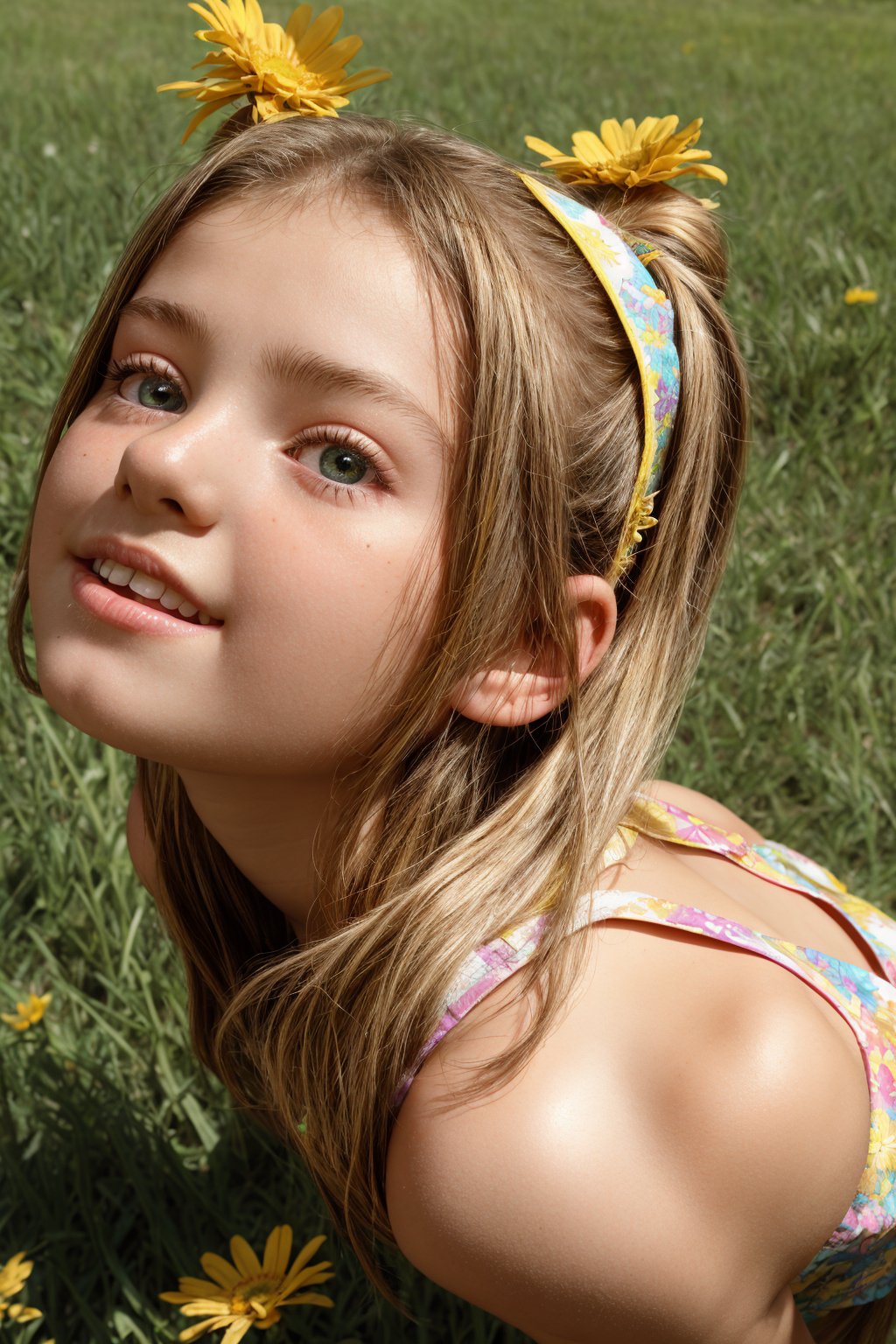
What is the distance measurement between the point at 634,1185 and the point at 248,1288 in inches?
21.7

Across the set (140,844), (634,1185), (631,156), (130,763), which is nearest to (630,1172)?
(634,1185)

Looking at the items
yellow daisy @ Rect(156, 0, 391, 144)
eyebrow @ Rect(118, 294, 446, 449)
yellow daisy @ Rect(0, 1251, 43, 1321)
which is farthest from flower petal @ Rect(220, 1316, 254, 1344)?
yellow daisy @ Rect(156, 0, 391, 144)

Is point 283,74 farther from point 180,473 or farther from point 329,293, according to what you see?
point 180,473

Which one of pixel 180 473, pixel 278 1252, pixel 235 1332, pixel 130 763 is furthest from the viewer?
pixel 130 763

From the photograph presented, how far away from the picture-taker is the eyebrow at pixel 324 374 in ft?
4.04

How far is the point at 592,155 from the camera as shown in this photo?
5.21 feet

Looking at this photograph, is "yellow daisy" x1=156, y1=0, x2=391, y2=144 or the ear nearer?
the ear

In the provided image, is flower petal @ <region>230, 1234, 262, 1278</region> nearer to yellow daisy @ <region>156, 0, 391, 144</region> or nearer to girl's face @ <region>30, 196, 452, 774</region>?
girl's face @ <region>30, 196, 452, 774</region>

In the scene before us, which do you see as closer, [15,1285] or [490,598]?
[490,598]

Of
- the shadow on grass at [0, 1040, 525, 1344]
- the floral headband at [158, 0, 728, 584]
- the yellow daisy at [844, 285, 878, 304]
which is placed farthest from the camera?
the yellow daisy at [844, 285, 878, 304]

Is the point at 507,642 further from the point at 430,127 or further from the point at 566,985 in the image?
the point at 430,127

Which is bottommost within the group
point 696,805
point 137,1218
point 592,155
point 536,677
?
point 137,1218

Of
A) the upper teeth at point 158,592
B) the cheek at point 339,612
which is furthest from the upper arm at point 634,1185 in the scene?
the upper teeth at point 158,592

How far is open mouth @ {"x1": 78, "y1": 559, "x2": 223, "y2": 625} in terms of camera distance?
1.24m
